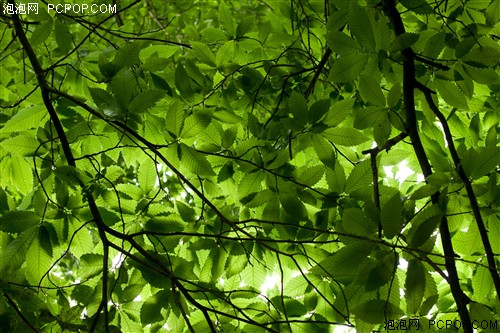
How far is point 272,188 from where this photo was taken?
1.77 metres

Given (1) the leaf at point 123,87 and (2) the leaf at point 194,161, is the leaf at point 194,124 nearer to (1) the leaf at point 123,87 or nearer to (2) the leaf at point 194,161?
(2) the leaf at point 194,161

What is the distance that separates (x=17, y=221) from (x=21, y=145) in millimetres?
364

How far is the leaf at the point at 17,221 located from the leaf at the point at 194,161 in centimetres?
53

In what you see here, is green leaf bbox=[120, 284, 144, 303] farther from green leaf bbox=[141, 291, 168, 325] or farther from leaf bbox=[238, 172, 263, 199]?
leaf bbox=[238, 172, 263, 199]

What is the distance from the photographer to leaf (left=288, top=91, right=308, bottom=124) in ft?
5.17

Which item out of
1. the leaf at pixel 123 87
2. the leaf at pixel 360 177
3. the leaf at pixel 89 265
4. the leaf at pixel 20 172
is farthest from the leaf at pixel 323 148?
the leaf at pixel 20 172

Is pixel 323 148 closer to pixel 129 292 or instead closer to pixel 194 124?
pixel 194 124

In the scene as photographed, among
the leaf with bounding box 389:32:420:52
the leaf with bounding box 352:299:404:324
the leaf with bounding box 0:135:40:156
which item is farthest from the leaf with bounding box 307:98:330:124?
the leaf with bounding box 0:135:40:156

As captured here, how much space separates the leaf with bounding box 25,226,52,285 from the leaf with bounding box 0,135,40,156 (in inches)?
14.7

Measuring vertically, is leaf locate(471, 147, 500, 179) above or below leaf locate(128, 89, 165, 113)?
below

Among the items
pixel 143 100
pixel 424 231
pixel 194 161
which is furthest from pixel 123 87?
pixel 424 231

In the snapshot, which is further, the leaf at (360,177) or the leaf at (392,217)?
the leaf at (360,177)

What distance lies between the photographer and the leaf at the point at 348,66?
1557 millimetres

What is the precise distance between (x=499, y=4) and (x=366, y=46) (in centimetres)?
84
